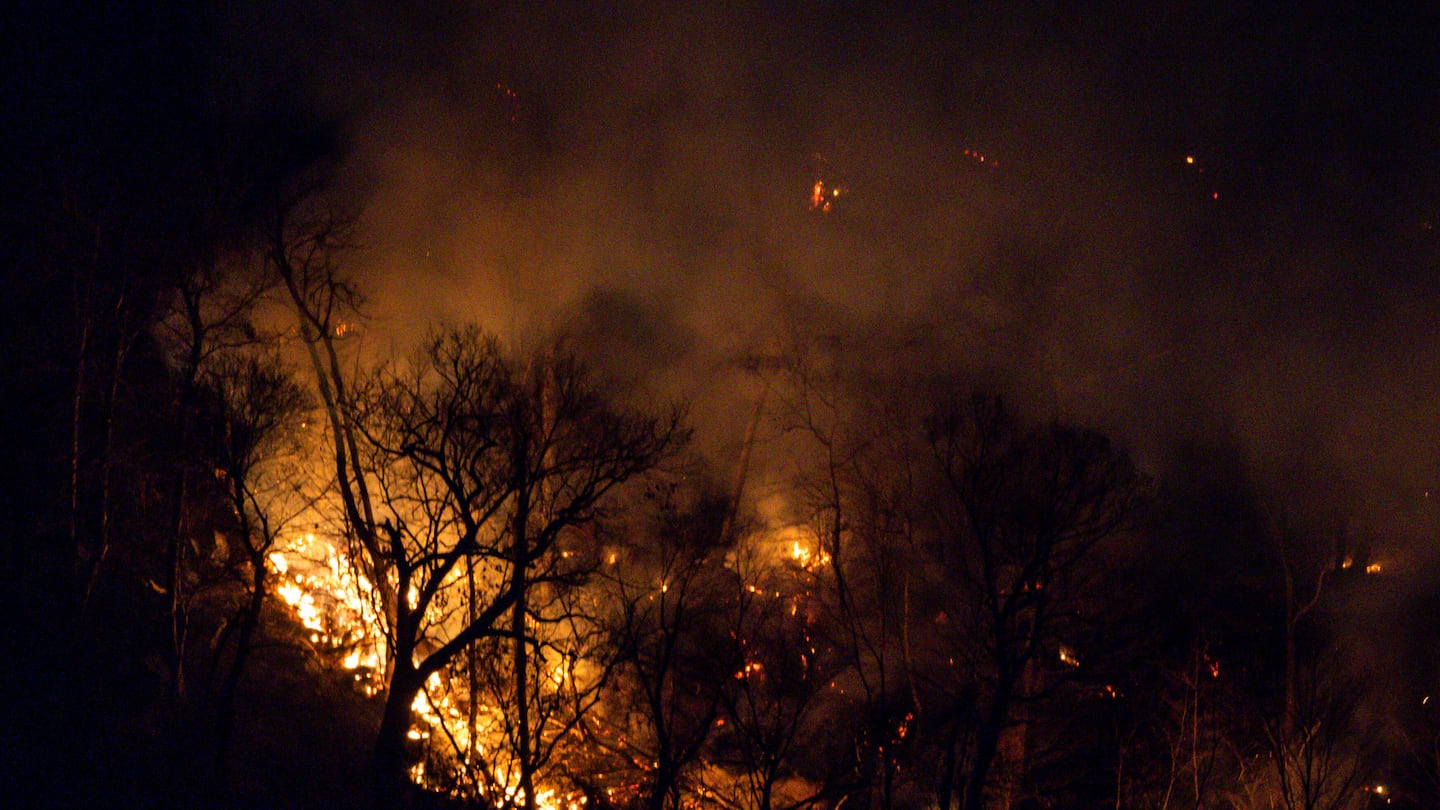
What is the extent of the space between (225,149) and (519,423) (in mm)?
6232

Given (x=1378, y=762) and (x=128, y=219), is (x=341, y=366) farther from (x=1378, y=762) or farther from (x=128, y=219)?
(x=1378, y=762)

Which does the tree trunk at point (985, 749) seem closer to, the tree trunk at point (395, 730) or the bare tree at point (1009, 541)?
the bare tree at point (1009, 541)

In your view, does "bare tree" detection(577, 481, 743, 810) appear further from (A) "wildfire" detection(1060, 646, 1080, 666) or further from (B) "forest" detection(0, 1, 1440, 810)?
(A) "wildfire" detection(1060, 646, 1080, 666)

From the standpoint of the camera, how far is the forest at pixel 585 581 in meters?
9.61

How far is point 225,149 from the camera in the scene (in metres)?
12.8

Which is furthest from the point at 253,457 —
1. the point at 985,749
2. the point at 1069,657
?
the point at 1069,657

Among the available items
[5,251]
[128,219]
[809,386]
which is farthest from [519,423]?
[809,386]

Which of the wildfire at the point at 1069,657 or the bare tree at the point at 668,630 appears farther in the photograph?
the wildfire at the point at 1069,657

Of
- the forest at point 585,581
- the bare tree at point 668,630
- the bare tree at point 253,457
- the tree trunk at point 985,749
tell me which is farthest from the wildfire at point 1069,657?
the bare tree at point 253,457

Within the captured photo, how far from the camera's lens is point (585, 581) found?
10.4 metres

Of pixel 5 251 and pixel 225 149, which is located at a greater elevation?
pixel 225 149

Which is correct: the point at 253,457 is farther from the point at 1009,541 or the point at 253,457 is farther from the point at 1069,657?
the point at 1069,657

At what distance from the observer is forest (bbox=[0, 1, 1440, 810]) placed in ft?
31.5

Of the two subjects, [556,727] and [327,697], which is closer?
[327,697]
